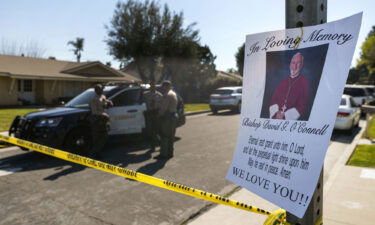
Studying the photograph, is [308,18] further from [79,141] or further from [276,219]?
[79,141]

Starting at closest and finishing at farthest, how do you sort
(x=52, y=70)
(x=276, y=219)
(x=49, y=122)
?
(x=276, y=219) < (x=49, y=122) < (x=52, y=70)

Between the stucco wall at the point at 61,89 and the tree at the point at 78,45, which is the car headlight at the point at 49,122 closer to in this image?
the stucco wall at the point at 61,89

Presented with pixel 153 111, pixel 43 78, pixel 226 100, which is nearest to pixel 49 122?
pixel 153 111

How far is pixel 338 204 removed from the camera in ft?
15.1

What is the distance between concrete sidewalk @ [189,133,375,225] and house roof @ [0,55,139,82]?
74.0 ft

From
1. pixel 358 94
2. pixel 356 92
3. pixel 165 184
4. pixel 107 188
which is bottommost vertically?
pixel 107 188

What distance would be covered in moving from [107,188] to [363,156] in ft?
20.2

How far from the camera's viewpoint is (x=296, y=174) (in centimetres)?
170

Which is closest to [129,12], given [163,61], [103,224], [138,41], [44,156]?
[138,41]

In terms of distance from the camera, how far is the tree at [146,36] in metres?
33.2

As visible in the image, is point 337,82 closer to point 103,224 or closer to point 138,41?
point 103,224

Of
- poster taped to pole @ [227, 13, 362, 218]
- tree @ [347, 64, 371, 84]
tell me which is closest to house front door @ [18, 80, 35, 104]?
poster taped to pole @ [227, 13, 362, 218]

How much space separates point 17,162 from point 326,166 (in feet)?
22.2

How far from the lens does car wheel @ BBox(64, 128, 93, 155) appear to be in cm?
739
